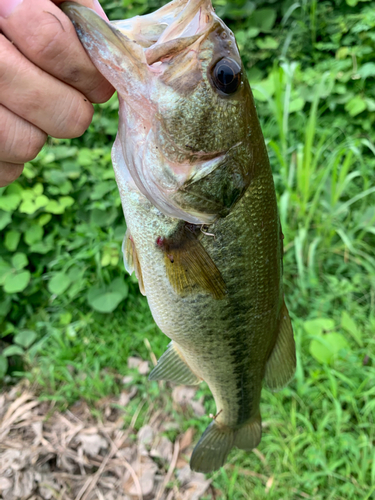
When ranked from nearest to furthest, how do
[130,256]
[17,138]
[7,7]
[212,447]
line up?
[7,7] → [17,138] → [130,256] → [212,447]

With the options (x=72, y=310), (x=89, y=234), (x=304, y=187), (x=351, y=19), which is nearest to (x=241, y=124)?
(x=304, y=187)

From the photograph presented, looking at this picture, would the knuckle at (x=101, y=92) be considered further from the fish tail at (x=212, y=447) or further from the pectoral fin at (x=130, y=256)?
the fish tail at (x=212, y=447)

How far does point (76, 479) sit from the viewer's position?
2051 mm

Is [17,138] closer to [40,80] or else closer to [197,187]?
[40,80]

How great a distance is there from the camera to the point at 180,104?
34.3 inches

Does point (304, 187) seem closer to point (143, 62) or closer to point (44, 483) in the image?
point (143, 62)

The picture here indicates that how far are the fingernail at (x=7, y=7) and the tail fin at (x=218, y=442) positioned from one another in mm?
1594

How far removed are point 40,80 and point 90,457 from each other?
2.20 m

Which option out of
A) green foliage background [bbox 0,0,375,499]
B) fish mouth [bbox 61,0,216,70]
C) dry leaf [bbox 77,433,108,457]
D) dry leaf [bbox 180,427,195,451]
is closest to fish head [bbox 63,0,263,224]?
fish mouth [bbox 61,0,216,70]

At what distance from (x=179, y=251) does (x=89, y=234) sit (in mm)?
1723

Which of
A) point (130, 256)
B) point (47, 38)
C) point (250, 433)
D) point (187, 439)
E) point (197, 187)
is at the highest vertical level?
point (47, 38)

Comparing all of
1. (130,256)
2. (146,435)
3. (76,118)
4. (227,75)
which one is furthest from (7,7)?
(146,435)

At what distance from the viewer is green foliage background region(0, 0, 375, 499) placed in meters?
1.93

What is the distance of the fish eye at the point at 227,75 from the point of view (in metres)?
0.87
